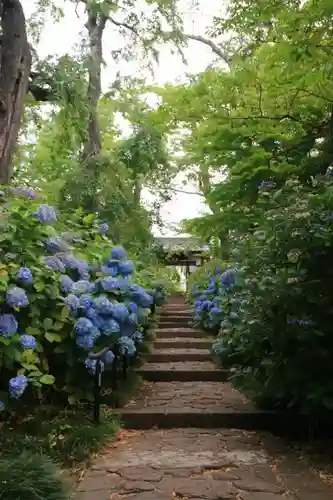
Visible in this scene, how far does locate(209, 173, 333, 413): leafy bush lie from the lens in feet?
11.6

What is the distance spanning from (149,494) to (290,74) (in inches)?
164

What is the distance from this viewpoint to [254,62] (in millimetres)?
6141

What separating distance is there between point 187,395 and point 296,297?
7.17 feet

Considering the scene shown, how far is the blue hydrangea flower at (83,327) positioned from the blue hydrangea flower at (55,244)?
60cm

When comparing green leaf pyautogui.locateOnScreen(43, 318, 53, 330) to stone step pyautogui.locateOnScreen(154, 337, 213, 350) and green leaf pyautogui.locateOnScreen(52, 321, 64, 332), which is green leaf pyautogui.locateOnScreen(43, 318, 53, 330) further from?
stone step pyautogui.locateOnScreen(154, 337, 213, 350)

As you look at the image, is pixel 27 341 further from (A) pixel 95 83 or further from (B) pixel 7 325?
(A) pixel 95 83

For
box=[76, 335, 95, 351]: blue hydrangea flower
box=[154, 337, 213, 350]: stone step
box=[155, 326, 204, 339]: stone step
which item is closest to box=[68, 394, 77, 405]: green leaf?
Answer: box=[76, 335, 95, 351]: blue hydrangea flower

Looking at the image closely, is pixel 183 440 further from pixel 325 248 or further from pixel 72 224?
pixel 72 224

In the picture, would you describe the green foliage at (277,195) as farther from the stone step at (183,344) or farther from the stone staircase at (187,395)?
the stone step at (183,344)

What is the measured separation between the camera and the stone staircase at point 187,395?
14.6 ft

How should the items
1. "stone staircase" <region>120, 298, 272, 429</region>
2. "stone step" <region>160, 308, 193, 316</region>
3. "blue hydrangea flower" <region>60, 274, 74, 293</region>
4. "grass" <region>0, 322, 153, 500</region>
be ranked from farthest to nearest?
"stone step" <region>160, 308, 193, 316</region>
"stone staircase" <region>120, 298, 272, 429</region>
"blue hydrangea flower" <region>60, 274, 74, 293</region>
"grass" <region>0, 322, 153, 500</region>

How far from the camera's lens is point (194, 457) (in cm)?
361

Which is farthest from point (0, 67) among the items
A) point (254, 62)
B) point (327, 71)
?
point (327, 71)

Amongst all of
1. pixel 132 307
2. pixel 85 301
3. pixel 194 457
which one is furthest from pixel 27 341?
pixel 132 307
